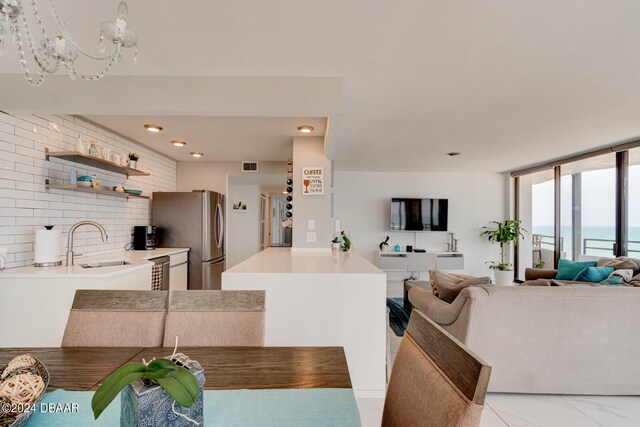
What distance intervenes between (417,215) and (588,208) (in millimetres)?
2667

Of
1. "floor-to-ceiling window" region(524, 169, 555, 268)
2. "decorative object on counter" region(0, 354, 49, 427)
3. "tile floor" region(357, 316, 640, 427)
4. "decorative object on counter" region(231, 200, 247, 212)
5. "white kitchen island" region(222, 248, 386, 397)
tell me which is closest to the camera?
"decorative object on counter" region(0, 354, 49, 427)

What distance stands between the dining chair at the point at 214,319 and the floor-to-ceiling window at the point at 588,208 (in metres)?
5.23

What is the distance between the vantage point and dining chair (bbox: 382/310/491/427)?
61 cm

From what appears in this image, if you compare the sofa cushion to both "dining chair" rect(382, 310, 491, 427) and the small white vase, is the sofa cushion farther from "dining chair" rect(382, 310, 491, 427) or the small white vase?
the small white vase

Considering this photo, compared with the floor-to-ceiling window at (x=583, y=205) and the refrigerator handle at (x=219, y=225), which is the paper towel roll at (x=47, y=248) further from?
the floor-to-ceiling window at (x=583, y=205)

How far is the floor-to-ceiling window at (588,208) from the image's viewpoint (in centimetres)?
452

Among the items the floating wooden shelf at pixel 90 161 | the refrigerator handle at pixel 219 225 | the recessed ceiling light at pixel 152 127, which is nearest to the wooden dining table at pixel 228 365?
the floating wooden shelf at pixel 90 161

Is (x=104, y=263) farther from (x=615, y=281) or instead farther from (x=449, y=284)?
(x=615, y=281)

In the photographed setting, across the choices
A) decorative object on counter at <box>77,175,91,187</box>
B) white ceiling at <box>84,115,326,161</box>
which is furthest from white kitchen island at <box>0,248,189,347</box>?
white ceiling at <box>84,115,326,161</box>

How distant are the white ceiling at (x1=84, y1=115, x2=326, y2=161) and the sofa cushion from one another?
181 centimetres

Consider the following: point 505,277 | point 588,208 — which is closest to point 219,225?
point 505,277

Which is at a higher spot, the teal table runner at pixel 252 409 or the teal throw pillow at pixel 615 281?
the teal table runner at pixel 252 409

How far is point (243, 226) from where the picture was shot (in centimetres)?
592

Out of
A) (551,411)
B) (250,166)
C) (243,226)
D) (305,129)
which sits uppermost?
(305,129)
